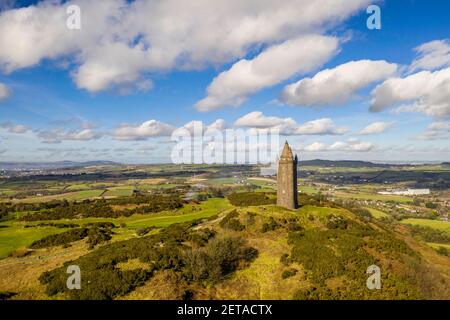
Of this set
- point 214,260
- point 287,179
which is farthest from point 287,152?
point 214,260

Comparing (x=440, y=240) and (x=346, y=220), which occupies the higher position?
(x=346, y=220)

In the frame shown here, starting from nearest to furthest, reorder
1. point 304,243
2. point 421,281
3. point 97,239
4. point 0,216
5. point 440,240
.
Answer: point 421,281, point 304,243, point 97,239, point 0,216, point 440,240

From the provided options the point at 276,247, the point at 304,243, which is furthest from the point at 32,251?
the point at 304,243

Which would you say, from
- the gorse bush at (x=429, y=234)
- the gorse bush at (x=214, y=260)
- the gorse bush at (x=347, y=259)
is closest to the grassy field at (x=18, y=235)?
the gorse bush at (x=214, y=260)

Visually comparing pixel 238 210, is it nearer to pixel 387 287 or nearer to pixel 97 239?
pixel 97 239

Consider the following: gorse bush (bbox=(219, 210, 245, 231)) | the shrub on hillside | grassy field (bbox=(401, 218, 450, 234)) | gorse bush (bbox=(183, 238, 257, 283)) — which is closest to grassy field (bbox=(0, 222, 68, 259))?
gorse bush (bbox=(183, 238, 257, 283))

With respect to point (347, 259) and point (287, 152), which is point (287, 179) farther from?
point (347, 259)

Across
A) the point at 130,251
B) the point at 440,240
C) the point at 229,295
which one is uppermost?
the point at 130,251

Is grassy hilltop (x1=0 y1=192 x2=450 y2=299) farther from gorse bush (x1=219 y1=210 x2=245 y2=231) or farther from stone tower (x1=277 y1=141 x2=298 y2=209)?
stone tower (x1=277 y1=141 x2=298 y2=209)
